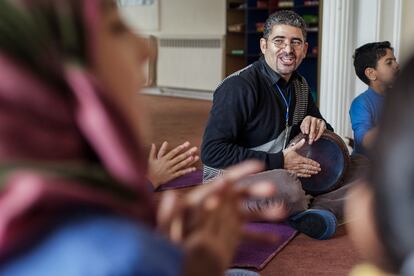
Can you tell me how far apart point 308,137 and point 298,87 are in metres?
0.25

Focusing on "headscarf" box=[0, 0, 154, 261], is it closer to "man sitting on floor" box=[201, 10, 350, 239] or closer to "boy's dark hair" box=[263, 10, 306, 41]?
"man sitting on floor" box=[201, 10, 350, 239]

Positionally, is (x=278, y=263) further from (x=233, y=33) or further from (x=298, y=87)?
(x=233, y=33)

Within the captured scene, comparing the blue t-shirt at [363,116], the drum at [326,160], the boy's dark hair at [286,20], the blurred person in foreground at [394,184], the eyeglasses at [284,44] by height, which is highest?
the boy's dark hair at [286,20]

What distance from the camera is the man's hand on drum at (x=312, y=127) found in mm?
2627

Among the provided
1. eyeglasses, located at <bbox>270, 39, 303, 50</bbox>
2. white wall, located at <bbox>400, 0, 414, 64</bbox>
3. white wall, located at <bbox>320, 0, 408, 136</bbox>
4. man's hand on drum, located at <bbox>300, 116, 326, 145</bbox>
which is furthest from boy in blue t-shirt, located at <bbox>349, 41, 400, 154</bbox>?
white wall, located at <bbox>400, 0, 414, 64</bbox>

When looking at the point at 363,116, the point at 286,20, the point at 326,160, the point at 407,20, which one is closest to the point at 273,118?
the point at 326,160

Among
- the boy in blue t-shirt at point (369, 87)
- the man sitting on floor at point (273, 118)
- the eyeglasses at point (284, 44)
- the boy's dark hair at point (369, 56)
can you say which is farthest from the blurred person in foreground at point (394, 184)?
the boy's dark hair at point (369, 56)

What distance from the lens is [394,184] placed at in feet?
2.15

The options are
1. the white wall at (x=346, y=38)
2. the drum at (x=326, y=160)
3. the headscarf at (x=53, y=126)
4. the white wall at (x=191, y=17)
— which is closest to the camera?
the headscarf at (x=53, y=126)

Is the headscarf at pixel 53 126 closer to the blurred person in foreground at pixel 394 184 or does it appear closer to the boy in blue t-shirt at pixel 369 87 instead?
the blurred person in foreground at pixel 394 184

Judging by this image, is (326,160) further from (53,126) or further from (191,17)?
(191,17)

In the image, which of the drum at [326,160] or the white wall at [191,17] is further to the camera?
the white wall at [191,17]

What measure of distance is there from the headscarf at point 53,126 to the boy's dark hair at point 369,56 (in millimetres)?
2980

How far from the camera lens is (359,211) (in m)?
0.75
